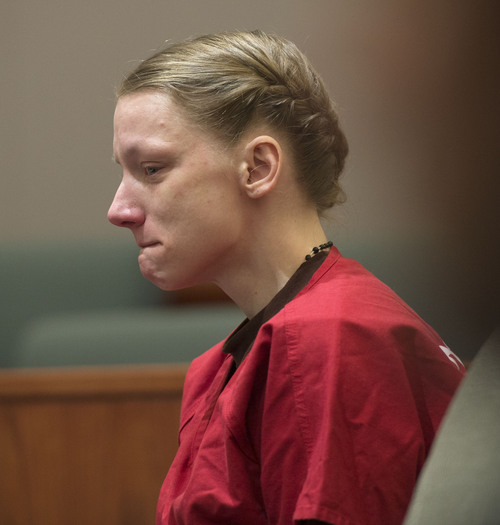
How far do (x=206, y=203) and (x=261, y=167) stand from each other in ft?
0.20

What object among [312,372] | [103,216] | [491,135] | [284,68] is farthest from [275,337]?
[103,216]

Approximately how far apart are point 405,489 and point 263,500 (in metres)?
0.12

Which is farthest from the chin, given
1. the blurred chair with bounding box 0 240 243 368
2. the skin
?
the blurred chair with bounding box 0 240 243 368

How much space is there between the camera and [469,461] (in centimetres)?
20

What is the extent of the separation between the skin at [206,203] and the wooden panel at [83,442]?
48cm

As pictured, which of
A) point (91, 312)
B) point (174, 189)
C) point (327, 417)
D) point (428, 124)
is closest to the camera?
point (428, 124)

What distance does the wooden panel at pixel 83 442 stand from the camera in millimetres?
1065

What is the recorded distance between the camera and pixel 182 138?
61cm

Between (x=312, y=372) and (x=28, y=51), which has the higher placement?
(x=28, y=51)

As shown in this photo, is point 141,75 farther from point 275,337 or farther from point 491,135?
point 491,135

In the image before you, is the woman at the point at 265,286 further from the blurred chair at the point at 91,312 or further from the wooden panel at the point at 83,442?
the blurred chair at the point at 91,312

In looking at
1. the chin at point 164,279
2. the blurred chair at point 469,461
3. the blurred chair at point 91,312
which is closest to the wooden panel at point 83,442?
the blurred chair at point 91,312

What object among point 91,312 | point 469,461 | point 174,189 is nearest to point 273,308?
point 174,189

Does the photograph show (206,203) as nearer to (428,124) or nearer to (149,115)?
(149,115)
